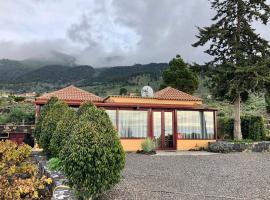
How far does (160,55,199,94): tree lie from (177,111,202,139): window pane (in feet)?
68.0

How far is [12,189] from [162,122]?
587 inches

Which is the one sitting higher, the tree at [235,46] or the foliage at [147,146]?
the tree at [235,46]

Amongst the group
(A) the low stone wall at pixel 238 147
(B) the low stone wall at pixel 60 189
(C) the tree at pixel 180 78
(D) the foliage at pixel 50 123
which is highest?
(C) the tree at pixel 180 78

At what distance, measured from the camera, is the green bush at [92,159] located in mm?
6230

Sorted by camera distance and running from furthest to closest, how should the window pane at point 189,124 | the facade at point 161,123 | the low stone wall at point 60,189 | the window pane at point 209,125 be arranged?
1. the window pane at point 209,125
2. the window pane at point 189,124
3. the facade at point 161,123
4. the low stone wall at point 60,189

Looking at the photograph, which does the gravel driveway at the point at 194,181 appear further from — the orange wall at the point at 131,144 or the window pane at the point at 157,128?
the window pane at the point at 157,128

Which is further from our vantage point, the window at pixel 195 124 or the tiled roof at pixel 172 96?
the tiled roof at pixel 172 96

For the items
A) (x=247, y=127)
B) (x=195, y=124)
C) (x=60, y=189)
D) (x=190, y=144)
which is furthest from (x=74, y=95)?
(x=60, y=189)

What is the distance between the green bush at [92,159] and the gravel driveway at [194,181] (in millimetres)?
860

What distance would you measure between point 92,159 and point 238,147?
14.8 meters

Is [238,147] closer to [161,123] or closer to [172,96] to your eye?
[161,123]

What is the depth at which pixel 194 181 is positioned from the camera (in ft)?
31.3

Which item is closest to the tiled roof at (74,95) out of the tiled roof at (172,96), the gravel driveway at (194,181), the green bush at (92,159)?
the tiled roof at (172,96)

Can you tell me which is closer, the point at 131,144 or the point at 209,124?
the point at 131,144
